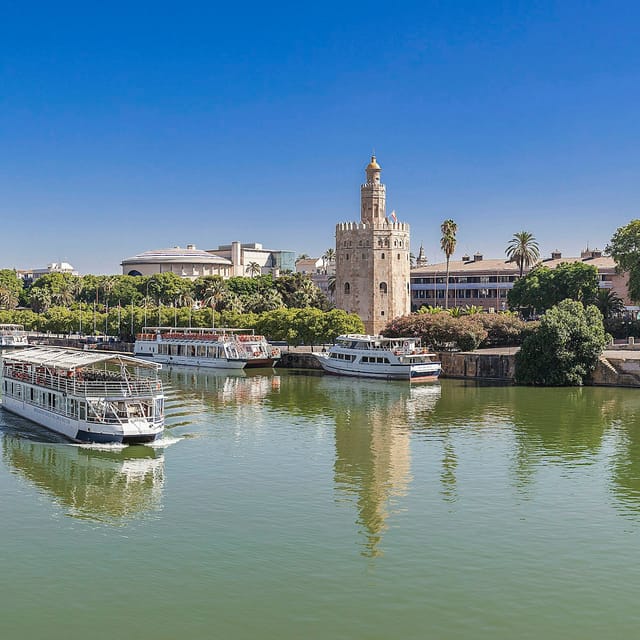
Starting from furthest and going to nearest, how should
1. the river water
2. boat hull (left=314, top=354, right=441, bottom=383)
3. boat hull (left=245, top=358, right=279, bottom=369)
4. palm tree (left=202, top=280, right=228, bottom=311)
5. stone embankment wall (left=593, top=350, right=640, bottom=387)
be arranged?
1. palm tree (left=202, top=280, right=228, bottom=311)
2. boat hull (left=245, top=358, right=279, bottom=369)
3. boat hull (left=314, top=354, right=441, bottom=383)
4. stone embankment wall (left=593, top=350, right=640, bottom=387)
5. the river water

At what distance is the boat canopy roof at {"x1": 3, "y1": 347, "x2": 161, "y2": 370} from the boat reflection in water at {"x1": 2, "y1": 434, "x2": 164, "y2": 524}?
4975 millimetres

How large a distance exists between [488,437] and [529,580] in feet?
69.7

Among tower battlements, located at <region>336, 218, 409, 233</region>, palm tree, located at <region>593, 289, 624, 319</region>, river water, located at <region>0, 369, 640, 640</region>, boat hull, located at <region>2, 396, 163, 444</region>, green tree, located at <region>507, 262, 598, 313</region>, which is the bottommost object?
river water, located at <region>0, 369, 640, 640</region>

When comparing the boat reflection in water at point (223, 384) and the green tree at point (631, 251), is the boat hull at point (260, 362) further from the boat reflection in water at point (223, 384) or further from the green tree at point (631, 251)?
the green tree at point (631, 251)

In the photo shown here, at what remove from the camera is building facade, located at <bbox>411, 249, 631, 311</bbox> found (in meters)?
127

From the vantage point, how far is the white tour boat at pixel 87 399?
4169 cm

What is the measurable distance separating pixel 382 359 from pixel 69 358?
33.8m

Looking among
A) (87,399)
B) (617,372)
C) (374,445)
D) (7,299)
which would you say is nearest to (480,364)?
(617,372)

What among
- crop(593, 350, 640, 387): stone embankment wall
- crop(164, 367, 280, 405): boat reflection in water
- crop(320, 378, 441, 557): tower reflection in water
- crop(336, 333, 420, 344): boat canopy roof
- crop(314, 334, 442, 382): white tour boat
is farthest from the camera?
crop(336, 333, 420, 344): boat canopy roof

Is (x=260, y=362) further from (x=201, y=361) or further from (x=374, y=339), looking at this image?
(x=374, y=339)

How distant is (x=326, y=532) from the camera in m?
28.6

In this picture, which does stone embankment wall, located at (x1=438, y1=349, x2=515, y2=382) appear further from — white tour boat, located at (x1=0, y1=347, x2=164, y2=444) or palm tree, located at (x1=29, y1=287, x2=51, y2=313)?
palm tree, located at (x1=29, y1=287, x2=51, y2=313)

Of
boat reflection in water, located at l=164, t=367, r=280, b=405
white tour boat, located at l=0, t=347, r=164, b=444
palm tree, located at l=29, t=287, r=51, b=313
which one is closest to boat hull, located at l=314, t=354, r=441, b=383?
boat reflection in water, located at l=164, t=367, r=280, b=405

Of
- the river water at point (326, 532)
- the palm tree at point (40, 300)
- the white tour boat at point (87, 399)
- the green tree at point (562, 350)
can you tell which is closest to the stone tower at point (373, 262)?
the green tree at point (562, 350)
